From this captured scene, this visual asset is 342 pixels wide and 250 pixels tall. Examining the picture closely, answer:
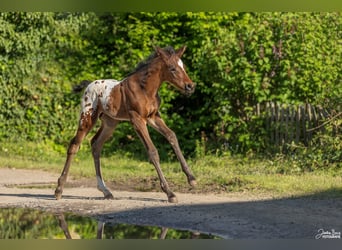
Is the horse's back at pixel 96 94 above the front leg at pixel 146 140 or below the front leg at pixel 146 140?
above

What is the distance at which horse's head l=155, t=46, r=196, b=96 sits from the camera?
10219 mm

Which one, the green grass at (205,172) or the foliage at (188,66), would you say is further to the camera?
the foliage at (188,66)

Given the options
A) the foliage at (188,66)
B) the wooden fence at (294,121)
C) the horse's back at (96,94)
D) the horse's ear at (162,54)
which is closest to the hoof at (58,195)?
the horse's back at (96,94)

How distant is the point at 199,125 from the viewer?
1703cm

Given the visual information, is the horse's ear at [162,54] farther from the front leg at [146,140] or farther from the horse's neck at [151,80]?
the front leg at [146,140]

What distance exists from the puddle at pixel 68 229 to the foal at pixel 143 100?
3.74 feet

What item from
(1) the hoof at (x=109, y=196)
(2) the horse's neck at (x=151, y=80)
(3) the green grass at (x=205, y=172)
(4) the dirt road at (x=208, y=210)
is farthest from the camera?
(3) the green grass at (x=205, y=172)

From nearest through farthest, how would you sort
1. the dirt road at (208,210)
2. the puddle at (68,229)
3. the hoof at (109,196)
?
the puddle at (68,229), the dirt road at (208,210), the hoof at (109,196)

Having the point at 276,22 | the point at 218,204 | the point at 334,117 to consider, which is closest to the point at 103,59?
the point at 276,22

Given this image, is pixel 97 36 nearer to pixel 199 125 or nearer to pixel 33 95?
pixel 33 95

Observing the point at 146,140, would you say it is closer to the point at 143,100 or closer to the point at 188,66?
the point at 143,100

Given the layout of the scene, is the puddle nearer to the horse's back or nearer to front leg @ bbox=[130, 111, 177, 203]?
front leg @ bbox=[130, 111, 177, 203]

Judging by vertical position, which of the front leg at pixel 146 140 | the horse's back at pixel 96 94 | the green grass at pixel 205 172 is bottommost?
the green grass at pixel 205 172

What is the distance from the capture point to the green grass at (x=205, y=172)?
1164 cm
